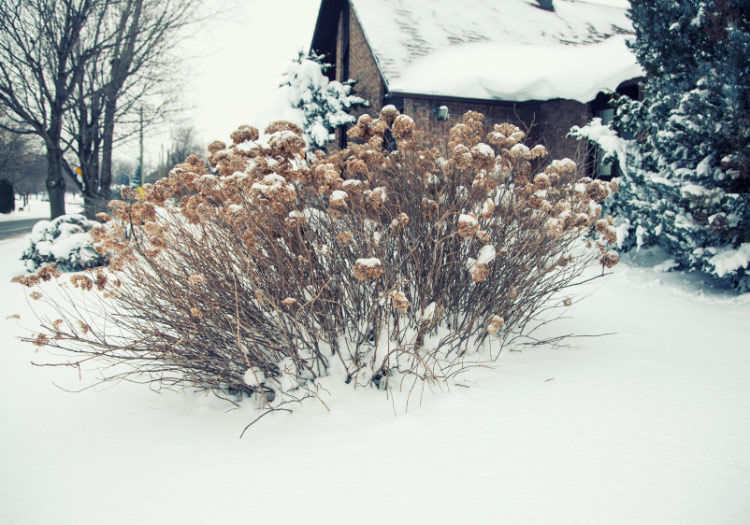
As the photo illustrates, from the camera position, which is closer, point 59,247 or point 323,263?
point 323,263

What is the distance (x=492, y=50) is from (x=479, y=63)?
4.70 feet

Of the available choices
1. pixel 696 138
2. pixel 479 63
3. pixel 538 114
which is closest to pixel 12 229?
pixel 479 63

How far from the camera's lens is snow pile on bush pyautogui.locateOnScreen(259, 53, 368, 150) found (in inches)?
457

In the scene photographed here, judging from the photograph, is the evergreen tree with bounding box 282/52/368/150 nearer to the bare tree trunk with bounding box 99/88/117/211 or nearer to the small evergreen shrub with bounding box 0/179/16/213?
the bare tree trunk with bounding box 99/88/117/211

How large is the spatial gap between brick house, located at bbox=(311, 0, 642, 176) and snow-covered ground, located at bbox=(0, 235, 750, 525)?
707 cm

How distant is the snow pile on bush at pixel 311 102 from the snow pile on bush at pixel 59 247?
18.8ft

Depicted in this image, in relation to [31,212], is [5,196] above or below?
above

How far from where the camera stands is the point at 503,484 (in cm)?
180

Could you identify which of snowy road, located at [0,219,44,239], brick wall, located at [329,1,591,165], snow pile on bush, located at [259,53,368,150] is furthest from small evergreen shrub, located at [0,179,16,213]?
brick wall, located at [329,1,591,165]

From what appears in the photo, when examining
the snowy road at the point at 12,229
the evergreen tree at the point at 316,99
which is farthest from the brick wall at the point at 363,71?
the snowy road at the point at 12,229

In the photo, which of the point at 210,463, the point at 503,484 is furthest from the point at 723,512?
the point at 210,463

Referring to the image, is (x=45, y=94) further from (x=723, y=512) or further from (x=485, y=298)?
(x=723, y=512)

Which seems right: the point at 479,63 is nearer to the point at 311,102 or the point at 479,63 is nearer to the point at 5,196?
the point at 311,102

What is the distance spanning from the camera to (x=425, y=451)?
2027 millimetres
